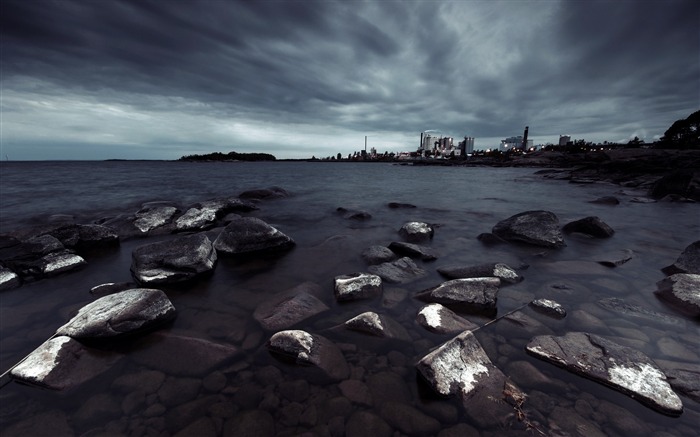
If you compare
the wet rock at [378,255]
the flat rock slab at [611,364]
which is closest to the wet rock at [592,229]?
the wet rock at [378,255]

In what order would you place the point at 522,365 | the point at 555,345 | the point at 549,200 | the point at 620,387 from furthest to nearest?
the point at 549,200, the point at 555,345, the point at 522,365, the point at 620,387

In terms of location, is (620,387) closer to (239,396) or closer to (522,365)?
(522,365)

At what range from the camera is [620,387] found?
3.29 metres

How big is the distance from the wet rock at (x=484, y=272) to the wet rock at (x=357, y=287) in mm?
1939

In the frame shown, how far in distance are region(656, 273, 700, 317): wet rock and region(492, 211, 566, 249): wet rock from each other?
2944 mm

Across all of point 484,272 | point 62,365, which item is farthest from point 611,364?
point 62,365

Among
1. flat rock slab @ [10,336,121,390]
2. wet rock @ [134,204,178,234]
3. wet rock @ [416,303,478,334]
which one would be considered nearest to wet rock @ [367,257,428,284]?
wet rock @ [416,303,478,334]

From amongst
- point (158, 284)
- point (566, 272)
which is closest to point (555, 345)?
point (566, 272)

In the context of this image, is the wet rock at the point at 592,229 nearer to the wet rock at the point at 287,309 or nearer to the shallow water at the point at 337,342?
the shallow water at the point at 337,342

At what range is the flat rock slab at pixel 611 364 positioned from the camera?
3143 millimetres

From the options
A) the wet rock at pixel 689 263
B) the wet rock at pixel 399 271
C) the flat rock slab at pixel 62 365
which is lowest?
the flat rock slab at pixel 62 365

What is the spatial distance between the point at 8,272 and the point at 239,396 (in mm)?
6791

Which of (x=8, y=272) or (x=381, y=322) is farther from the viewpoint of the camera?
(x=8, y=272)

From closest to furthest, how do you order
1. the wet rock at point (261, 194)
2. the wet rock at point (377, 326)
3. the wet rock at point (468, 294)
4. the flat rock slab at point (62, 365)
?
the flat rock slab at point (62, 365)
the wet rock at point (377, 326)
the wet rock at point (468, 294)
the wet rock at point (261, 194)
